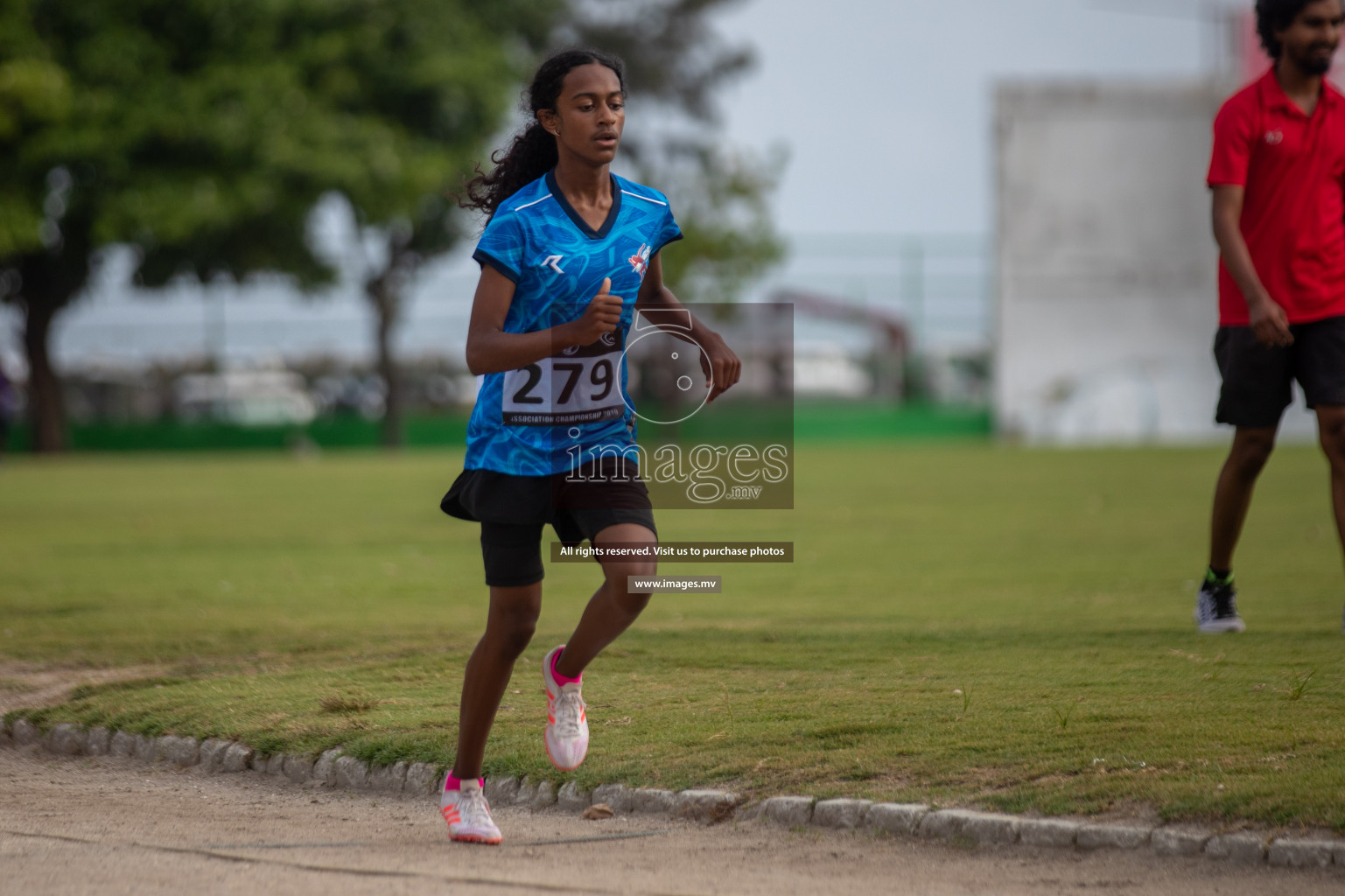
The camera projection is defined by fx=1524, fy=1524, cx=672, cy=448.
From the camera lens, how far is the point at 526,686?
628cm

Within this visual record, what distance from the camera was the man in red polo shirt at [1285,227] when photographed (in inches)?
244

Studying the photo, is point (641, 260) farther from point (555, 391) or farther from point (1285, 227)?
point (1285, 227)

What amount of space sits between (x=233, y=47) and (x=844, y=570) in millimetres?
23337

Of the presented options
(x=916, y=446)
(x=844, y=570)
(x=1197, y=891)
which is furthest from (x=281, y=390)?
(x=1197, y=891)

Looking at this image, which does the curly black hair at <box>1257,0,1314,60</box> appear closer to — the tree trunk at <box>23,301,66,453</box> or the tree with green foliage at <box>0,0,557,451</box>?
the tree with green foliage at <box>0,0,557,451</box>

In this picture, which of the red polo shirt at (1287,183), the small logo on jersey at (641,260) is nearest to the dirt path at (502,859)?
the small logo on jersey at (641,260)

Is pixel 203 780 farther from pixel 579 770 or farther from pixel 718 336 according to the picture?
pixel 718 336

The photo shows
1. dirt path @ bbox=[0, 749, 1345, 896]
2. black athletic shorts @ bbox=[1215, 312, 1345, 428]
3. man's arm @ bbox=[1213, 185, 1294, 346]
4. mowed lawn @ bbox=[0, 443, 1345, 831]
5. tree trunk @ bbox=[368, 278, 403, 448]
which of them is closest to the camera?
dirt path @ bbox=[0, 749, 1345, 896]

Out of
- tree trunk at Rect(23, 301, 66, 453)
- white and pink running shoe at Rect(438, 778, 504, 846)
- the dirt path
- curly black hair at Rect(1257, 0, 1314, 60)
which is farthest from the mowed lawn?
tree trunk at Rect(23, 301, 66, 453)

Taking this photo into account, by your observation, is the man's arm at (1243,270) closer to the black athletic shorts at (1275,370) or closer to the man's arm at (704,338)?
the black athletic shorts at (1275,370)

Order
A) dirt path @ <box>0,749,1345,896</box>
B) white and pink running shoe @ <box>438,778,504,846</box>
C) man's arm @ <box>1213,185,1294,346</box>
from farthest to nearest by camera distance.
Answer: man's arm @ <box>1213,185,1294,346</box>
white and pink running shoe @ <box>438,778,504,846</box>
dirt path @ <box>0,749,1345,896</box>

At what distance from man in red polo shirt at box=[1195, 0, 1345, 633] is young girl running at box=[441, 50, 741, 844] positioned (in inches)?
109

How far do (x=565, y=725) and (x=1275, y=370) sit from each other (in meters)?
3.44

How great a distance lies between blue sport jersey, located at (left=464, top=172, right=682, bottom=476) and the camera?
14.0 ft
